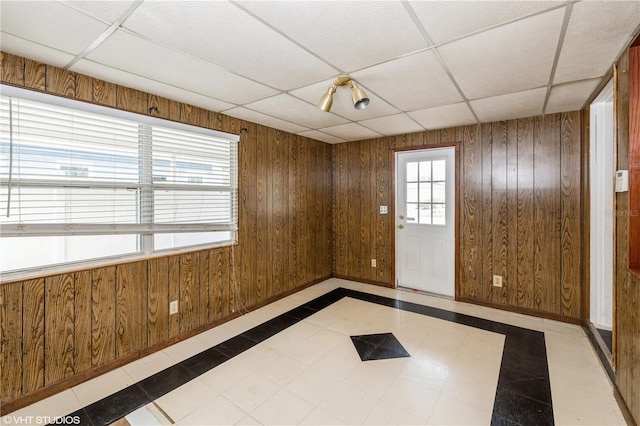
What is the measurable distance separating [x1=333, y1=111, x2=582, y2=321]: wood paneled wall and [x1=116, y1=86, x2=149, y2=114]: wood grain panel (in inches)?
126

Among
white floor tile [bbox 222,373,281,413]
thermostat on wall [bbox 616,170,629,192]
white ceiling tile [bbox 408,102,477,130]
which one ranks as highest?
white ceiling tile [bbox 408,102,477,130]

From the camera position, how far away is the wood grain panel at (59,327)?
6.71ft

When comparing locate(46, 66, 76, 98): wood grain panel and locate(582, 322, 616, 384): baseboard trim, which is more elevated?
locate(46, 66, 76, 98): wood grain panel

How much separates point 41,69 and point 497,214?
450 cm

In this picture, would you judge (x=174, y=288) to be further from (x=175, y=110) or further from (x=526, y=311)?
(x=526, y=311)

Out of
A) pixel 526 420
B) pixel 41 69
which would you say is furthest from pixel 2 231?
pixel 526 420

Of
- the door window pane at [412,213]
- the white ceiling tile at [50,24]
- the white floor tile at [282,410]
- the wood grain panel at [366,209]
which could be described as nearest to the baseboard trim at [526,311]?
the door window pane at [412,213]

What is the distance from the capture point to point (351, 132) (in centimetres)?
409

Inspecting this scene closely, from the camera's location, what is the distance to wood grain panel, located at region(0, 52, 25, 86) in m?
1.86

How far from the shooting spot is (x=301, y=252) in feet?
14.4

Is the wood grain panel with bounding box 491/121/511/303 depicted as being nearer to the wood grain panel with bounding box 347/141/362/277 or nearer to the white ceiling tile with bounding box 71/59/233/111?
the wood grain panel with bounding box 347/141/362/277

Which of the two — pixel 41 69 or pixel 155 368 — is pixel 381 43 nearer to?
pixel 41 69

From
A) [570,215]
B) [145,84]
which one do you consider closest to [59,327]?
[145,84]

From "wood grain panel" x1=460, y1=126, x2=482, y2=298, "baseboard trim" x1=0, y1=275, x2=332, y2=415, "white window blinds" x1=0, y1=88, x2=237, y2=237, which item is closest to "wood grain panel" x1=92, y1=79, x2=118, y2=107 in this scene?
"white window blinds" x1=0, y1=88, x2=237, y2=237
